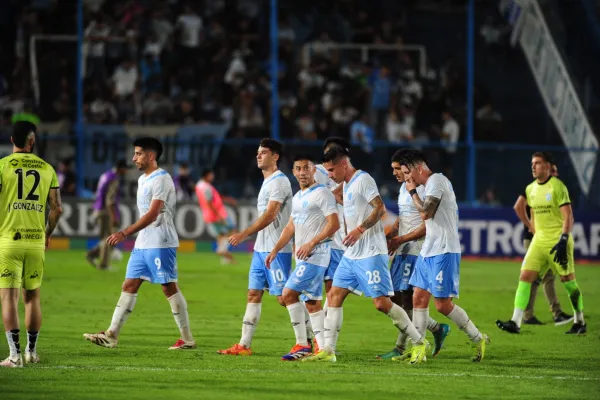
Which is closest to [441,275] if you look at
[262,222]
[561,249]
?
[262,222]

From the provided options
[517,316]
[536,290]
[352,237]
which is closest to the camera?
[352,237]

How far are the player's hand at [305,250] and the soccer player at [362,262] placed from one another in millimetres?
349

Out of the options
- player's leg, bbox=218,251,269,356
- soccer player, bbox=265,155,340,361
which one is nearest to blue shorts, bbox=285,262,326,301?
soccer player, bbox=265,155,340,361

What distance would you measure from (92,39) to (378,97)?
770 cm

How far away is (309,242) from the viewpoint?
37.2 ft

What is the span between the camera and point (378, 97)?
30.2 metres

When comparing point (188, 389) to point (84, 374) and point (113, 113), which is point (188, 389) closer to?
point (84, 374)

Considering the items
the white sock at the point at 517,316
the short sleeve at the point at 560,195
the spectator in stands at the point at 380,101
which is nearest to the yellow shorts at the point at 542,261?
the short sleeve at the point at 560,195

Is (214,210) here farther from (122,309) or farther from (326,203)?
(326,203)

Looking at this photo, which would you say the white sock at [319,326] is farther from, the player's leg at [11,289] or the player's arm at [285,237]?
the player's leg at [11,289]

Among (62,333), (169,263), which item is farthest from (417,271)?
(62,333)

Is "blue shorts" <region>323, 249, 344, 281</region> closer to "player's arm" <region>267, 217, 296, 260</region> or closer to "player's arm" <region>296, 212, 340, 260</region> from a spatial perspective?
"player's arm" <region>267, 217, 296, 260</region>

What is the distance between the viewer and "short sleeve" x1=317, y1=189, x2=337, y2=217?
37.2 ft

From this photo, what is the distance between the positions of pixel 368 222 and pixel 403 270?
160 cm
